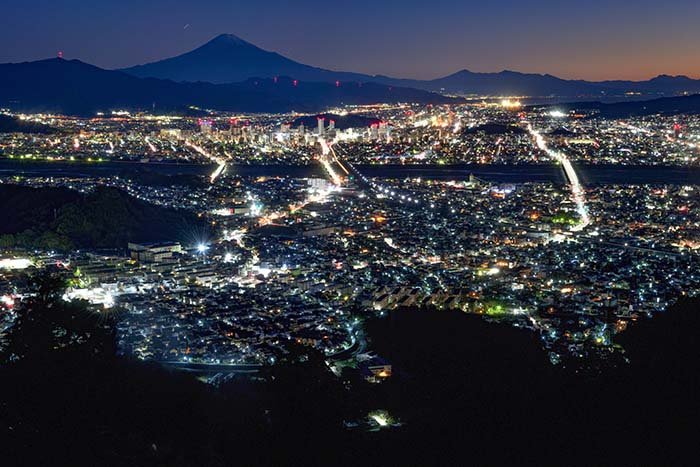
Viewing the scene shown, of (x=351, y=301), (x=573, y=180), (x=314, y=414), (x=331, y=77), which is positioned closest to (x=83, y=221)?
(x=351, y=301)

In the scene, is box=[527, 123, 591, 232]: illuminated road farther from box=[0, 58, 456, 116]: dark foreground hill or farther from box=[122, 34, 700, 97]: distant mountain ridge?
box=[122, 34, 700, 97]: distant mountain ridge

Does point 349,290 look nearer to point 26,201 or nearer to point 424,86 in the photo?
point 26,201

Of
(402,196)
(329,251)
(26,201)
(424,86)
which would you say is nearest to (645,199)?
(402,196)

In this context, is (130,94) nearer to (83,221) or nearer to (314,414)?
(83,221)

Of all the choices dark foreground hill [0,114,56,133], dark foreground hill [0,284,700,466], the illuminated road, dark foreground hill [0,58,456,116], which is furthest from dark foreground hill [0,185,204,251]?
dark foreground hill [0,58,456,116]

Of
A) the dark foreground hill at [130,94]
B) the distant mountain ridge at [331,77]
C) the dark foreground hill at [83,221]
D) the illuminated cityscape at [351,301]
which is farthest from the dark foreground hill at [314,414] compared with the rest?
the distant mountain ridge at [331,77]

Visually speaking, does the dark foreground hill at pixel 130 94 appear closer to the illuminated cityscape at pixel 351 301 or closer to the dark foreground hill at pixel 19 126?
the dark foreground hill at pixel 19 126

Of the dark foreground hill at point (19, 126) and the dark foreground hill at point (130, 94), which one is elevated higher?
the dark foreground hill at point (130, 94)
